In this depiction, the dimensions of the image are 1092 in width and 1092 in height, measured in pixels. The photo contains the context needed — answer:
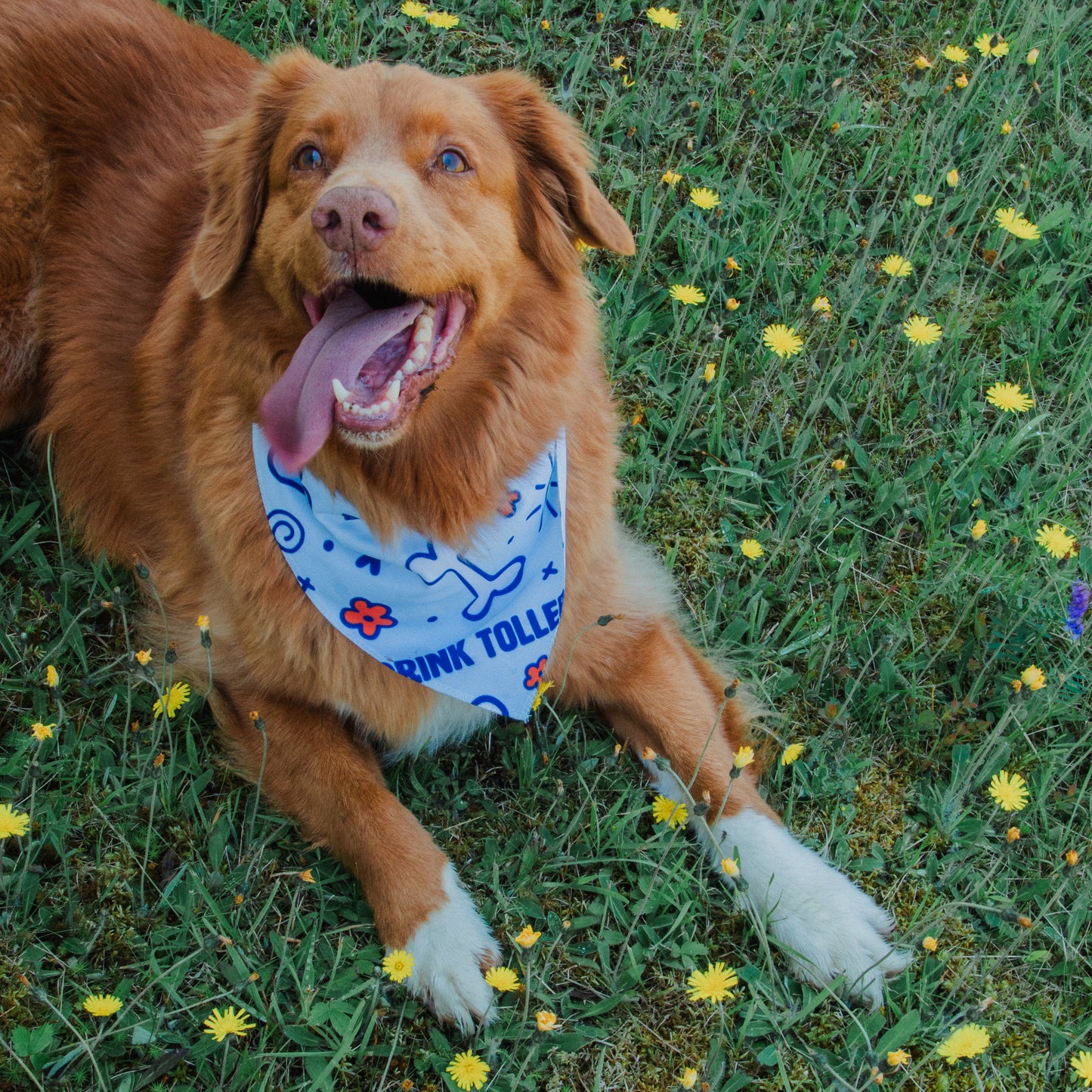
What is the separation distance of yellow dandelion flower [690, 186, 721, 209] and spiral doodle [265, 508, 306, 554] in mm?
2016

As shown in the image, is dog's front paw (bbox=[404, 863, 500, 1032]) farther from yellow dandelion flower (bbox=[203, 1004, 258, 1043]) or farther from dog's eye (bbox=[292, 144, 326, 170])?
dog's eye (bbox=[292, 144, 326, 170])

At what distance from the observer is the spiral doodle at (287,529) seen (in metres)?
2.63

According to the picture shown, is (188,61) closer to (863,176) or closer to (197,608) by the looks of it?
(197,608)

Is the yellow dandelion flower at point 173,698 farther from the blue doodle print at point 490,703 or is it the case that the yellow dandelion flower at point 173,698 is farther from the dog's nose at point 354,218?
the dog's nose at point 354,218

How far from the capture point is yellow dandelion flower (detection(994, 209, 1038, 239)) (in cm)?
378

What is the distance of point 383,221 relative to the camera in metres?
2.20

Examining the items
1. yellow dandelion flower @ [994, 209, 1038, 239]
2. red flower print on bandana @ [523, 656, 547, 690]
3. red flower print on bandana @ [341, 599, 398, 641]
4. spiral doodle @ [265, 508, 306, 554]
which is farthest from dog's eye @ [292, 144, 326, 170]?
yellow dandelion flower @ [994, 209, 1038, 239]

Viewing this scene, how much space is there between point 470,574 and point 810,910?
121 centimetres

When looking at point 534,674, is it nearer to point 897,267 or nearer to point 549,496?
point 549,496

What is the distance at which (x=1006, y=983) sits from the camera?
2676 millimetres

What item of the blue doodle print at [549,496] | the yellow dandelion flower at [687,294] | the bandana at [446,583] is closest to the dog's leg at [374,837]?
the bandana at [446,583]

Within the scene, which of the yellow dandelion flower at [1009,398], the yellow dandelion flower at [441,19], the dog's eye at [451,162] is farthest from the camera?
the yellow dandelion flower at [441,19]

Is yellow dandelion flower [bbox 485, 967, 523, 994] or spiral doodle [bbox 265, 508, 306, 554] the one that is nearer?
yellow dandelion flower [bbox 485, 967, 523, 994]

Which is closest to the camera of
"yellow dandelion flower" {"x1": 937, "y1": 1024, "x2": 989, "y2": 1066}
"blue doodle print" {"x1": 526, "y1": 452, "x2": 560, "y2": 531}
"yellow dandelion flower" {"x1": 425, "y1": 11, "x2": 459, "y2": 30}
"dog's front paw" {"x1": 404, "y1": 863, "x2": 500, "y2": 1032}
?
"yellow dandelion flower" {"x1": 937, "y1": 1024, "x2": 989, "y2": 1066}
